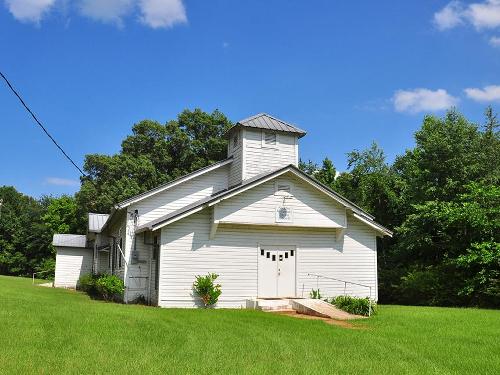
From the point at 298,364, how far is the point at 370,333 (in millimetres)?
4517

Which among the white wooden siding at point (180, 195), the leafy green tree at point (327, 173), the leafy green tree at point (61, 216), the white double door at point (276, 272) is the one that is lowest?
the white double door at point (276, 272)

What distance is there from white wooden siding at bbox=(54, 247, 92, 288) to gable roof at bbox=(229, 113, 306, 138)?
18440mm

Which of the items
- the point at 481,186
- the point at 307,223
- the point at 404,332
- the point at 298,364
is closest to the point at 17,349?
the point at 298,364

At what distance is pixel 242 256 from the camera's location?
2119 centimetres

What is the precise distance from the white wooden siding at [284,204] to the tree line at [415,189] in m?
6.31

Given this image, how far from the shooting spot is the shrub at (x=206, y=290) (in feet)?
65.6

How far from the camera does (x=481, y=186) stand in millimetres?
25844

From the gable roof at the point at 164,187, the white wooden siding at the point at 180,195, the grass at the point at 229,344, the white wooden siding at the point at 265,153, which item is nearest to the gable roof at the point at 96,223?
the white wooden siding at the point at 180,195

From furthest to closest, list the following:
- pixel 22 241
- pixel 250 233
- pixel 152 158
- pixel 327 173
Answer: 1. pixel 22 241
2. pixel 152 158
3. pixel 327 173
4. pixel 250 233

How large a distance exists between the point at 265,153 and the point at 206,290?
6906 mm

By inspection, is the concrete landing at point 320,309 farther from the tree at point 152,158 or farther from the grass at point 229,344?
the tree at point 152,158

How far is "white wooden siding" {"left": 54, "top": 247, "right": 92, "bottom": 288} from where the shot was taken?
36375 mm

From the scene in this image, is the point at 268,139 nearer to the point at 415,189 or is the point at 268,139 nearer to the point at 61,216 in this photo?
the point at 415,189

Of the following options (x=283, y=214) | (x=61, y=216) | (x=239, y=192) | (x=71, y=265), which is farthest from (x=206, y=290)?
(x=61, y=216)
